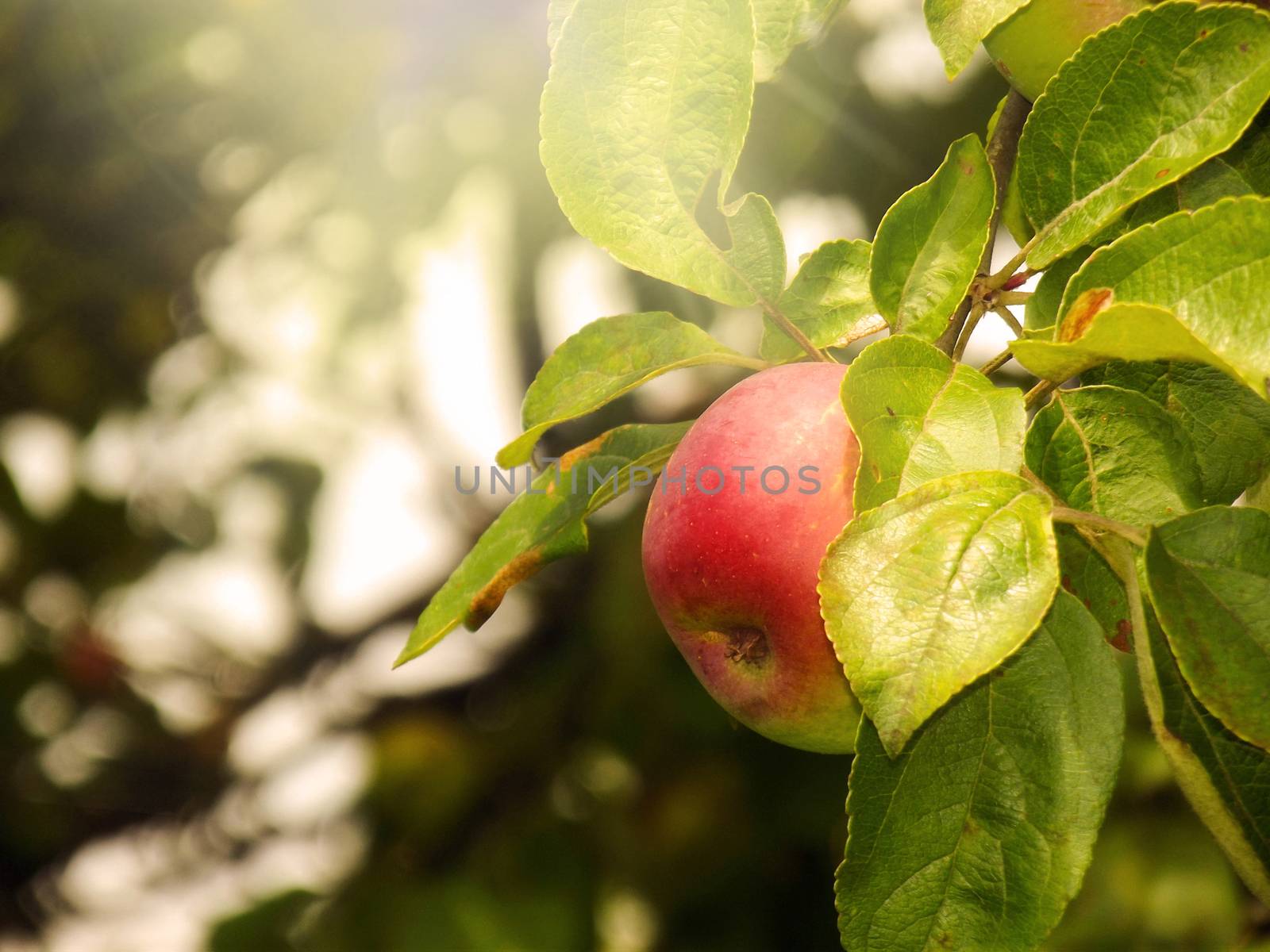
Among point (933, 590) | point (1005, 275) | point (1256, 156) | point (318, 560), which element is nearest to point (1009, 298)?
point (1005, 275)

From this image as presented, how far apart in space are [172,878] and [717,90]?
5.66 feet

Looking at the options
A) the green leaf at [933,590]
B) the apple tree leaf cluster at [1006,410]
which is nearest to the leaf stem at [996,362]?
the apple tree leaf cluster at [1006,410]

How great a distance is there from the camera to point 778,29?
52 centimetres

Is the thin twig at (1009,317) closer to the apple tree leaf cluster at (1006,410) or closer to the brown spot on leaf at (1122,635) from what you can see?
the apple tree leaf cluster at (1006,410)

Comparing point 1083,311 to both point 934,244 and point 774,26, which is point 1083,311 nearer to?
point 934,244

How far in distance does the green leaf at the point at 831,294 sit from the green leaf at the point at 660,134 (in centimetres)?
2

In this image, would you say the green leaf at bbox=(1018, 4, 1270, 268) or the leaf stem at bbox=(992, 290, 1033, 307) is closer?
the green leaf at bbox=(1018, 4, 1270, 268)

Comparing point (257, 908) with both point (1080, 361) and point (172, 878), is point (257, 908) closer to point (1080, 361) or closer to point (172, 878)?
point (172, 878)

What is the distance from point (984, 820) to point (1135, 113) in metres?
0.29

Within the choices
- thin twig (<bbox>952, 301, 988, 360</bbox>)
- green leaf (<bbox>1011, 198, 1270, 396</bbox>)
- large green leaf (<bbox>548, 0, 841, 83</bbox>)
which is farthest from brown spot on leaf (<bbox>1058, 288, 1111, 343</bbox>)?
large green leaf (<bbox>548, 0, 841, 83</bbox>)

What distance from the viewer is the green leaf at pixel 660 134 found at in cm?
44

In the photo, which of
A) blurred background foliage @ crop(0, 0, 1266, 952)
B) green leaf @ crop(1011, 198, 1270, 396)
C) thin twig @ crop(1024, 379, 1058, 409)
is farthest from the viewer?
blurred background foliage @ crop(0, 0, 1266, 952)

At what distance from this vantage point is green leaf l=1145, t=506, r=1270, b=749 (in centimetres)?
36

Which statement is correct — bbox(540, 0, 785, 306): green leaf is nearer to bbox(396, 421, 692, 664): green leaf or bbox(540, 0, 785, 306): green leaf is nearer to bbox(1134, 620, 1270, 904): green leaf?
bbox(396, 421, 692, 664): green leaf
